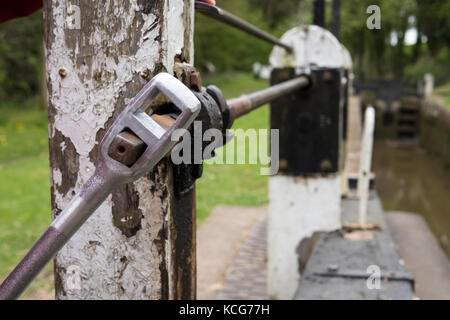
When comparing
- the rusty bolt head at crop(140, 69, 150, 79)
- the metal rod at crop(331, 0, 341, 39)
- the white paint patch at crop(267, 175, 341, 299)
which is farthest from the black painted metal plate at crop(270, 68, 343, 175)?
the rusty bolt head at crop(140, 69, 150, 79)

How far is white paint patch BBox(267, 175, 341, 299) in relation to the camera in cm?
278

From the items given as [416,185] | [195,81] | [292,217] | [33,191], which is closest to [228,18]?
[195,81]

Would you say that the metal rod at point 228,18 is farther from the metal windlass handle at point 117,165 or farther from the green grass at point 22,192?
the green grass at point 22,192

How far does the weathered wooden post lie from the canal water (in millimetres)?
6830

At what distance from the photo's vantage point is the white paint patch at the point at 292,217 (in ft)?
9.12

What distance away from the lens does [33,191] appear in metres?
6.83

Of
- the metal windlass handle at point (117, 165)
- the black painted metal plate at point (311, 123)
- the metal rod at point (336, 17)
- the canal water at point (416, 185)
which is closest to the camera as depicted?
the metal windlass handle at point (117, 165)

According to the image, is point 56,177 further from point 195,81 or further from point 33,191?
point 33,191

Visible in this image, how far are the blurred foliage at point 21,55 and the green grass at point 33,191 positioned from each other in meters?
2.64

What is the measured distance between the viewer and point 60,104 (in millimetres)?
986

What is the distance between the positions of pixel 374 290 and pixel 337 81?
1.10 metres

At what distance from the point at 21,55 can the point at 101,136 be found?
14606 mm

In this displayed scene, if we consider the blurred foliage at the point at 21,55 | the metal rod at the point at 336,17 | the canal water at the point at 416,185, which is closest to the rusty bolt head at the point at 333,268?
the metal rod at the point at 336,17

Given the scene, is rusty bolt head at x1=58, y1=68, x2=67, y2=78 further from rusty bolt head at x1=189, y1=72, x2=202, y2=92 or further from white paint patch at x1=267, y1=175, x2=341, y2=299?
white paint patch at x1=267, y1=175, x2=341, y2=299
